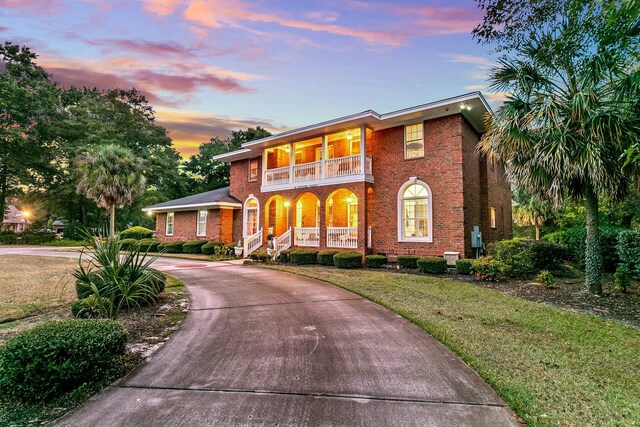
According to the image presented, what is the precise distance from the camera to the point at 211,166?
129 ft

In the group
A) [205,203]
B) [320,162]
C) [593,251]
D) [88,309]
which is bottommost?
[88,309]

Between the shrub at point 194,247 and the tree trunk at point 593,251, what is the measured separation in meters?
18.2

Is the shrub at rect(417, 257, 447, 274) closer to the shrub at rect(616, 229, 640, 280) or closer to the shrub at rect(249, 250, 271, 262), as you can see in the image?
the shrub at rect(616, 229, 640, 280)

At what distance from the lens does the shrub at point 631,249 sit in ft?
26.5

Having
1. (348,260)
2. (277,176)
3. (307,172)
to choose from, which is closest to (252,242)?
(277,176)

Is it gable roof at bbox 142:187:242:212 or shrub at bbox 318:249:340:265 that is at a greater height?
gable roof at bbox 142:187:242:212

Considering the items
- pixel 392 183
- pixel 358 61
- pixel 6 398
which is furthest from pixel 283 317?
pixel 358 61

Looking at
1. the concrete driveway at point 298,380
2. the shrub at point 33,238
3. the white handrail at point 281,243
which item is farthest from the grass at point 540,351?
the shrub at point 33,238

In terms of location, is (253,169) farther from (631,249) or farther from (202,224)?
(631,249)

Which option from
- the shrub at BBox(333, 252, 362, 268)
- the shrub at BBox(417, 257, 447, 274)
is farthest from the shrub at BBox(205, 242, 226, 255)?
the shrub at BBox(417, 257, 447, 274)

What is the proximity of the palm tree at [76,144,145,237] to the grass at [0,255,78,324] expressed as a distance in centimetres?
1060

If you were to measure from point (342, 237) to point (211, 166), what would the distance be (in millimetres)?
30051

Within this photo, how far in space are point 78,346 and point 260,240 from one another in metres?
14.7

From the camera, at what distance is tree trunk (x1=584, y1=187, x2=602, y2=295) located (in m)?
7.47
